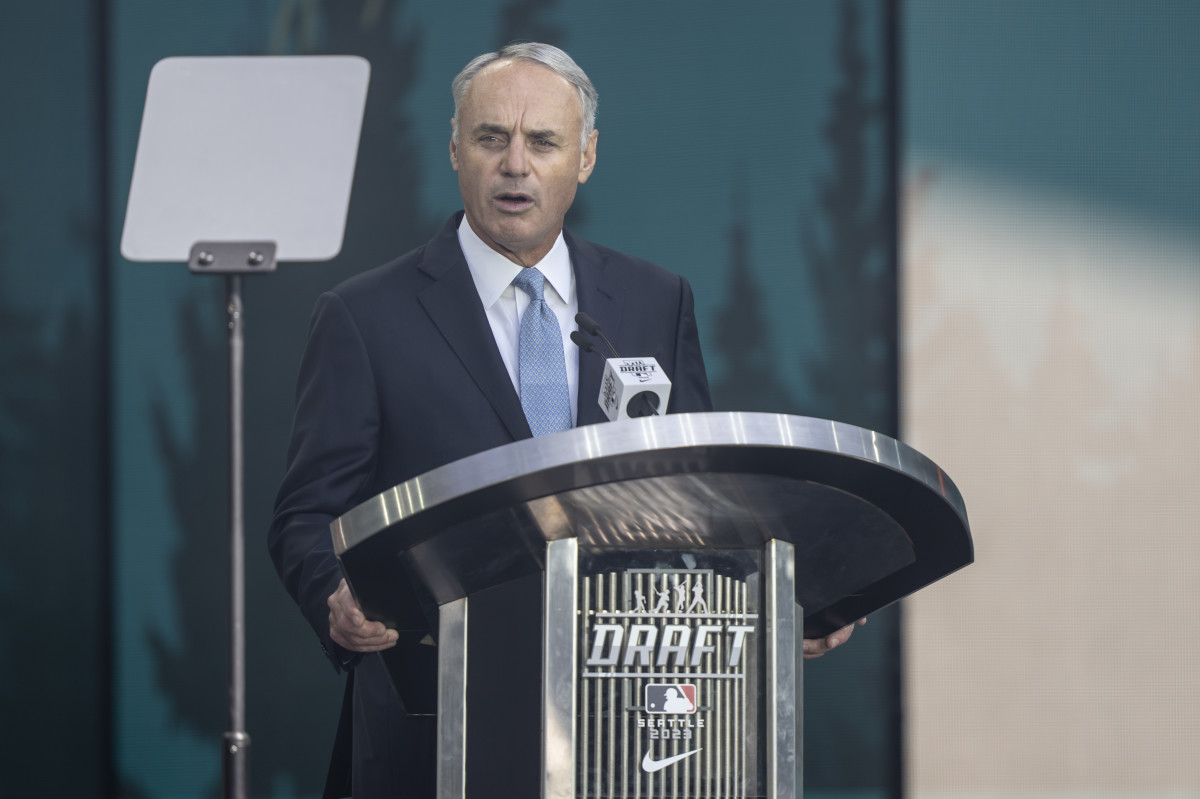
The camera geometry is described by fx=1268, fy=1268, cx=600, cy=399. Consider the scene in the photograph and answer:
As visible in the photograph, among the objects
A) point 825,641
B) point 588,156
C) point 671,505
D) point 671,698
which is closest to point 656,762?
point 671,698

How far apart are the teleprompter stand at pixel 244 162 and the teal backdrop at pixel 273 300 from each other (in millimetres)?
854

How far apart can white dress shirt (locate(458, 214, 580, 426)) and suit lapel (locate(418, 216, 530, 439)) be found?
0.10 ft

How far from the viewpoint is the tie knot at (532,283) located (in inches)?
57.5

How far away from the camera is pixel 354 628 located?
0.93m

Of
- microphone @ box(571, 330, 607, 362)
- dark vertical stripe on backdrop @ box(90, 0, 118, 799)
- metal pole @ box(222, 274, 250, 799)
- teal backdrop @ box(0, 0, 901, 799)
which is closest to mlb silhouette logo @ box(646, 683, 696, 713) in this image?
microphone @ box(571, 330, 607, 362)

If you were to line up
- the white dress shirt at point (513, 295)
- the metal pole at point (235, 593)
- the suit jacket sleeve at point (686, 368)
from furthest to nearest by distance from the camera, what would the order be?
the metal pole at point (235, 593) < the suit jacket sleeve at point (686, 368) < the white dress shirt at point (513, 295)

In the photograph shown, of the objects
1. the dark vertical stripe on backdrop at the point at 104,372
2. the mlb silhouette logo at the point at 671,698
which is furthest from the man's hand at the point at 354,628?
the dark vertical stripe on backdrop at the point at 104,372

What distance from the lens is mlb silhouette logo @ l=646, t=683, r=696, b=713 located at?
87cm

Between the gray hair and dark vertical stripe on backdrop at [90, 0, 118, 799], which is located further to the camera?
dark vertical stripe on backdrop at [90, 0, 118, 799]

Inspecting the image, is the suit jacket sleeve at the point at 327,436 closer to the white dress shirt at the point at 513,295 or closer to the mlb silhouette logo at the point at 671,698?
the white dress shirt at the point at 513,295

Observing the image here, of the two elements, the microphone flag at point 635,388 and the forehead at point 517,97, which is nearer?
the microphone flag at point 635,388

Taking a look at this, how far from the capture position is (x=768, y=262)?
3.21 m

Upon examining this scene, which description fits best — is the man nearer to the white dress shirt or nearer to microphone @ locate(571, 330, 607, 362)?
the white dress shirt

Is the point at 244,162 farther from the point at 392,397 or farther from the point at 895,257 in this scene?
the point at 895,257
